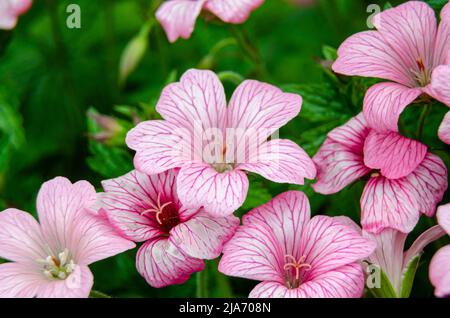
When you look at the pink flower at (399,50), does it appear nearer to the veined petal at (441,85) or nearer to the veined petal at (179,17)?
the veined petal at (441,85)

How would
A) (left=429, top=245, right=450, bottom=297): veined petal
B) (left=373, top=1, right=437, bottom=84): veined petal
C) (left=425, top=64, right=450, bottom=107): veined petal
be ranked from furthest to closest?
(left=373, top=1, right=437, bottom=84): veined petal, (left=425, top=64, right=450, bottom=107): veined petal, (left=429, top=245, right=450, bottom=297): veined petal

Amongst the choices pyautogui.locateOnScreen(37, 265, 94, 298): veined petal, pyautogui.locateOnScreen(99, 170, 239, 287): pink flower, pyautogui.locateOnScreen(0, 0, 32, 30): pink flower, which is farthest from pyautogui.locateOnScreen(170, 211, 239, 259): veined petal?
pyautogui.locateOnScreen(0, 0, 32, 30): pink flower

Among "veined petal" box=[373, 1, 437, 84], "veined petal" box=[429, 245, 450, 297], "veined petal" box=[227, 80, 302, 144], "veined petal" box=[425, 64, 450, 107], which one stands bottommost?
"veined petal" box=[429, 245, 450, 297]

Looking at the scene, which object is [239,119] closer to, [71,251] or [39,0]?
[71,251]

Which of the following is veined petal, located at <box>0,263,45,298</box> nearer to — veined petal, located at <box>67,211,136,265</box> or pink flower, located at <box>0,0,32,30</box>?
veined petal, located at <box>67,211,136,265</box>

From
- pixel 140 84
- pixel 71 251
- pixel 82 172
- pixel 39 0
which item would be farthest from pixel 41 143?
pixel 71 251

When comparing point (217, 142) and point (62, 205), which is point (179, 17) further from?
point (62, 205)
